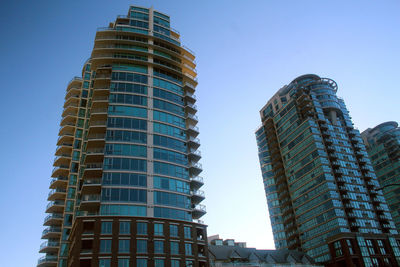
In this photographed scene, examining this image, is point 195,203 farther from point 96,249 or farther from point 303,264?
point 303,264

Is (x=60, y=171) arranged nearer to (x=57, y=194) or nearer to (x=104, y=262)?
(x=57, y=194)

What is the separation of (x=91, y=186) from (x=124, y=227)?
9894mm

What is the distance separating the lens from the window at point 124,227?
59.6 meters

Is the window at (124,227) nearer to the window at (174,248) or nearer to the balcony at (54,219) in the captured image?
the window at (174,248)

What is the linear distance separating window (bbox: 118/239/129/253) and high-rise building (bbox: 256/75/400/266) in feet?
190

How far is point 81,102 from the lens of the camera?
9094cm

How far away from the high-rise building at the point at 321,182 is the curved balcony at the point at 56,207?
66712mm

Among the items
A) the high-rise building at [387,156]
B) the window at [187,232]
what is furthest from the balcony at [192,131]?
the high-rise building at [387,156]

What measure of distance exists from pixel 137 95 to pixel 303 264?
193ft

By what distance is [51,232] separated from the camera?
76.1m

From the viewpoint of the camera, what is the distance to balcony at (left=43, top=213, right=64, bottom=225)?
77188 mm

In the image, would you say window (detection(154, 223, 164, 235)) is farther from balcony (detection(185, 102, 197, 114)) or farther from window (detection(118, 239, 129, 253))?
balcony (detection(185, 102, 197, 114))

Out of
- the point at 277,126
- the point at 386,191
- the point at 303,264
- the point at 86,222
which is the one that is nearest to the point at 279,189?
the point at 277,126

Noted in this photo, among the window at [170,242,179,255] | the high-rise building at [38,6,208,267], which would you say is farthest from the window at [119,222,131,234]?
the window at [170,242,179,255]
